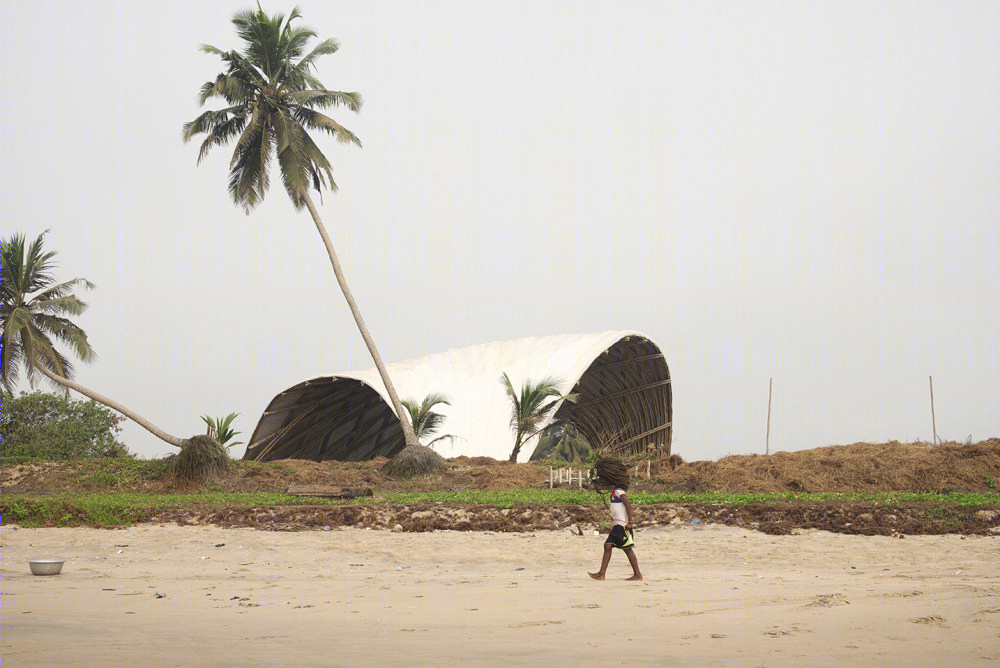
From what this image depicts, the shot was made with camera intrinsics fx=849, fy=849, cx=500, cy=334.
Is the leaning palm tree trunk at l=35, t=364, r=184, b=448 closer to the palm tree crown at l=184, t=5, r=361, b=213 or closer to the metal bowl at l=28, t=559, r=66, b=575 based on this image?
the palm tree crown at l=184, t=5, r=361, b=213

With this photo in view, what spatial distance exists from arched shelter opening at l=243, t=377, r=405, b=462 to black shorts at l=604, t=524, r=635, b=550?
2085cm

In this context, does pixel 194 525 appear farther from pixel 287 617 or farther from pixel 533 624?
pixel 533 624

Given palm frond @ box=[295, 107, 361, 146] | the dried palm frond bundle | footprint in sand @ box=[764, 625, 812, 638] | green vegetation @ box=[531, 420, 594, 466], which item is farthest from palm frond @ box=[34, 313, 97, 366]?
footprint in sand @ box=[764, 625, 812, 638]

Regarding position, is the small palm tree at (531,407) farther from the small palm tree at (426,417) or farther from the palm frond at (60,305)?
the palm frond at (60,305)

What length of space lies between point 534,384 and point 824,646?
23.4 meters

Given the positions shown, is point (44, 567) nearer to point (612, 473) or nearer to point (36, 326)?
point (612, 473)

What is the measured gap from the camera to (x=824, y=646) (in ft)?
16.2

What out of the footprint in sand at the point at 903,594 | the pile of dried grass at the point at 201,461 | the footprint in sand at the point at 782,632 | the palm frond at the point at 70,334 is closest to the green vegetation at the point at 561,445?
the pile of dried grass at the point at 201,461

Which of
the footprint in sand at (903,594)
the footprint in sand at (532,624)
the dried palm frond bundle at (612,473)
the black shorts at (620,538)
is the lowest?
the footprint in sand at (532,624)

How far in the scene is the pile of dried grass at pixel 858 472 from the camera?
16.2 metres

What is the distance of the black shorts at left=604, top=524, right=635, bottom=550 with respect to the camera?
817cm

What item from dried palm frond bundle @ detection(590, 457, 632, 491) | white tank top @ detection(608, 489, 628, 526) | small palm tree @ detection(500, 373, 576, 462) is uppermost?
small palm tree @ detection(500, 373, 576, 462)

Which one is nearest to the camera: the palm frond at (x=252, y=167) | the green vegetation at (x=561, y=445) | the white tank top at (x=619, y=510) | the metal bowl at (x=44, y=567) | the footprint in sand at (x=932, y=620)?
the footprint in sand at (x=932, y=620)

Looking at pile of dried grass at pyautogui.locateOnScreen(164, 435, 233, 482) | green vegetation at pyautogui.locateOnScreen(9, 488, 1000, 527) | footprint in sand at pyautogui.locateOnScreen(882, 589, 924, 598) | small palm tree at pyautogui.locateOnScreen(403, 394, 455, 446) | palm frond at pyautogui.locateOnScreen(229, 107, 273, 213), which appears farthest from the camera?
small palm tree at pyautogui.locateOnScreen(403, 394, 455, 446)
